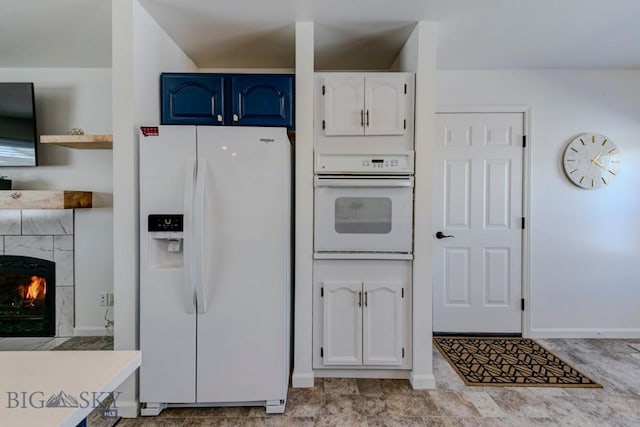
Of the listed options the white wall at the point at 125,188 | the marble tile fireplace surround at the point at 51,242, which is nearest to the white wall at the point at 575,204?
the white wall at the point at 125,188

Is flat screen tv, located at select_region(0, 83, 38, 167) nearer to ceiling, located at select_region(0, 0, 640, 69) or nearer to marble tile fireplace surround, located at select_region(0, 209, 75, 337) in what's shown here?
ceiling, located at select_region(0, 0, 640, 69)

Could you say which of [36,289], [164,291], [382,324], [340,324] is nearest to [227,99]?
[164,291]

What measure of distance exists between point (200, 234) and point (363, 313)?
1.23 meters

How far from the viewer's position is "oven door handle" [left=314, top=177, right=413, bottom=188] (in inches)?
85.0

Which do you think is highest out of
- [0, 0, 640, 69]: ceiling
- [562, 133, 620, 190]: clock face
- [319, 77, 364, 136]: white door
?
[0, 0, 640, 69]: ceiling

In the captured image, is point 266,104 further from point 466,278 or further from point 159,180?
point 466,278

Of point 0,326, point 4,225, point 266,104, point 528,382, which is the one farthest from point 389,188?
point 0,326

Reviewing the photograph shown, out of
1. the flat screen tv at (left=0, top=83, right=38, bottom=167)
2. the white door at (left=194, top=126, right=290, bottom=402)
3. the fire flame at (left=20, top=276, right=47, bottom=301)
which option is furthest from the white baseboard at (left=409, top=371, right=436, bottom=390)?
the flat screen tv at (left=0, top=83, right=38, bottom=167)

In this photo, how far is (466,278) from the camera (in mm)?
3080

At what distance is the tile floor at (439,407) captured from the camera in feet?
6.17

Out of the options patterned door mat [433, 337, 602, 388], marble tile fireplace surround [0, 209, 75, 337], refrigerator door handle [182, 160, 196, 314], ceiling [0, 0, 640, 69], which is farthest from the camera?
marble tile fireplace surround [0, 209, 75, 337]

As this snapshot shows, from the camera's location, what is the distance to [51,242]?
2.98 m

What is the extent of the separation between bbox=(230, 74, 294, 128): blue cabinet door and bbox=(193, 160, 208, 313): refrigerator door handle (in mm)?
567

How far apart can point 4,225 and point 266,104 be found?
9.26 ft
